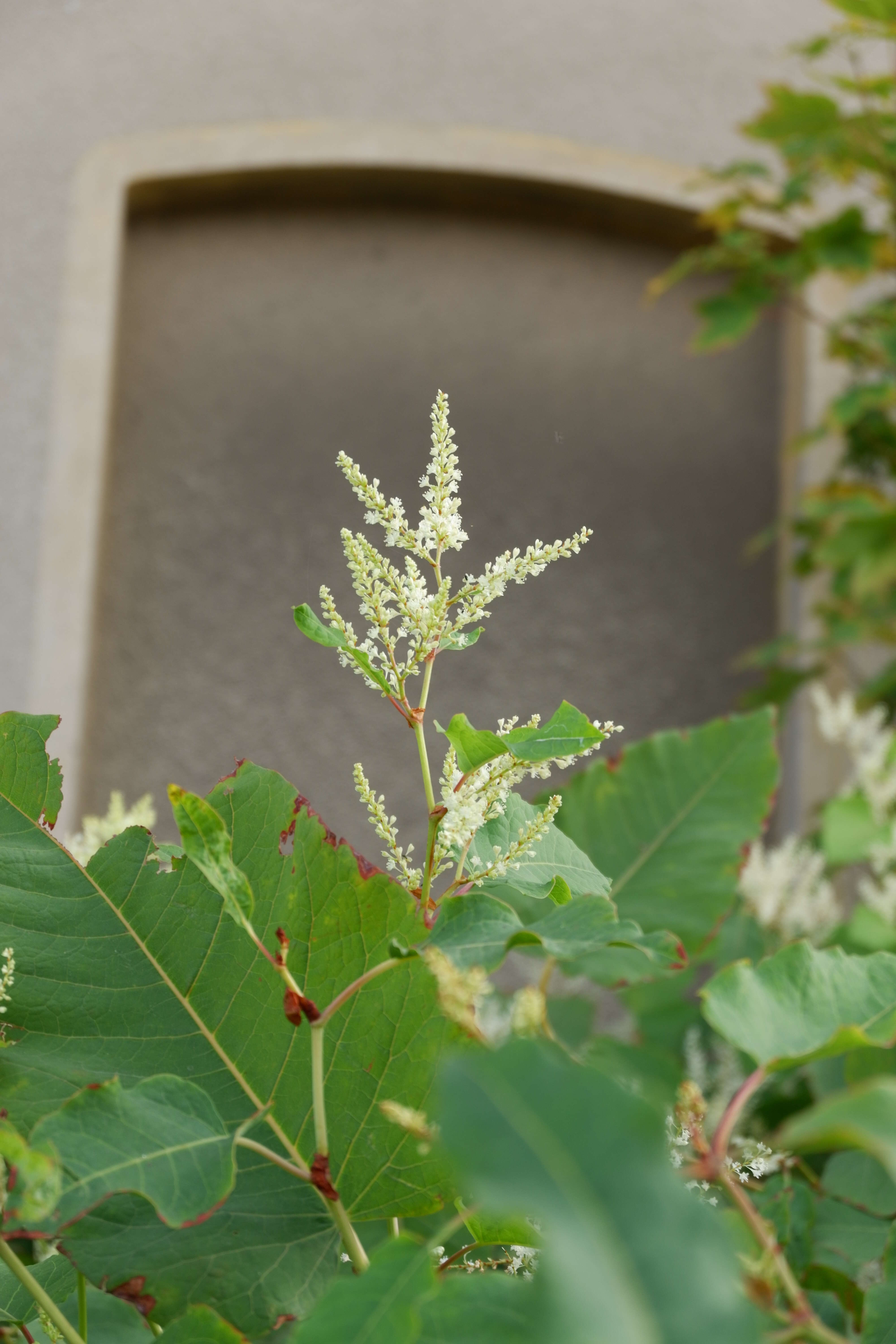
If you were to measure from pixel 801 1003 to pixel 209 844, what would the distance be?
5.9 inches

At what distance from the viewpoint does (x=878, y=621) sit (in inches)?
74.0

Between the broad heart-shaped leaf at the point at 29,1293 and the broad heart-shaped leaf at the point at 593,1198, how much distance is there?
21cm

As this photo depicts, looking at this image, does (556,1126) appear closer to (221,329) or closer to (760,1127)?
(760,1127)

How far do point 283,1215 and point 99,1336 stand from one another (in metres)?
0.08

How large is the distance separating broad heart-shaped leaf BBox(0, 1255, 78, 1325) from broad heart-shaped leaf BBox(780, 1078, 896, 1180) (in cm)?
23

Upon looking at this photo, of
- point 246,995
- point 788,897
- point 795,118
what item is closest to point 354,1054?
point 246,995

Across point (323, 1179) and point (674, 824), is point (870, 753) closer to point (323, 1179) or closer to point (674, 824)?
point (674, 824)

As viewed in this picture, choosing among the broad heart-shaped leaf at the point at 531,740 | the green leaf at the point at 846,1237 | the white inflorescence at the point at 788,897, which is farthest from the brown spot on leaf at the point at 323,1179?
the white inflorescence at the point at 788,897

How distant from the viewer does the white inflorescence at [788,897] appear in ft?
3.44

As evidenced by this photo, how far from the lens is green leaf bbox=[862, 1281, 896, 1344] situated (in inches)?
9.2

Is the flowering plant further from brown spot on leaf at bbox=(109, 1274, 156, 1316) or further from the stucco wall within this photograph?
the stucco wall

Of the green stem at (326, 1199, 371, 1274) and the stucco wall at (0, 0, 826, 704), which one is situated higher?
the stucco wall at (0, 0, 826, 704)

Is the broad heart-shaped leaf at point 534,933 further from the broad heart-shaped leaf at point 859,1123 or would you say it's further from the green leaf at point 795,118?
the green leaf at point 795,118

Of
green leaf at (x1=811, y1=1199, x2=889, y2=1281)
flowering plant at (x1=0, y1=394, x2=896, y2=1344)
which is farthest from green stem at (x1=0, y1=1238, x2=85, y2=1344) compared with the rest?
green leaf at (x1=811, y1=1199, x2=889, y2=1281)
